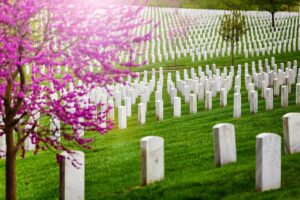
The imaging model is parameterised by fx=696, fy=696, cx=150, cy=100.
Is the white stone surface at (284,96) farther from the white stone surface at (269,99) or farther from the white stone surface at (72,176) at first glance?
the white stone surface at (72,176)

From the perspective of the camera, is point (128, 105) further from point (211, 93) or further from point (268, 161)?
point (268, 161)

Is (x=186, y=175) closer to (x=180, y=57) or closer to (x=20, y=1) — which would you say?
(x=20, y=1)

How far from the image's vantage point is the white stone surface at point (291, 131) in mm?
10125

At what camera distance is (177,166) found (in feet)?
35.8

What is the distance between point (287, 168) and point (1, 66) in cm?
417

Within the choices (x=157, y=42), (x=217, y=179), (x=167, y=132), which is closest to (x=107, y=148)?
(x=167, y=132)

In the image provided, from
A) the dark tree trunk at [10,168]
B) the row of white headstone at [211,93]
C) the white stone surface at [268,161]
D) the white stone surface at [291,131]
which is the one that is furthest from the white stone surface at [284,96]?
the dark tree trunk at [10,168]

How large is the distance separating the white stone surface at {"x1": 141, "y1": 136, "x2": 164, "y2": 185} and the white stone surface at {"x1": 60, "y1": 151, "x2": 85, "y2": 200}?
0.82 metres

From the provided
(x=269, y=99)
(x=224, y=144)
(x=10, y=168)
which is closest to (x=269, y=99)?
(x=269, y=99)

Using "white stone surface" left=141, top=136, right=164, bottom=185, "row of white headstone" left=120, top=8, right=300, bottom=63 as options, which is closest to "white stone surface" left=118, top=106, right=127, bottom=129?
"white stone surface" left=141, top=136, right=164, bottom=185

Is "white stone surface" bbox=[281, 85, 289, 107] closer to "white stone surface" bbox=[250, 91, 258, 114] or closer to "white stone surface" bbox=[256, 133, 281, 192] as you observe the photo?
"white stone surface" bbox=[250, 91, 258, 114]

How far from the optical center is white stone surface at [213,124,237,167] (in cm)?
961

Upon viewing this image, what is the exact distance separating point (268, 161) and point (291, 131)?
160cm

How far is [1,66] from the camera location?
8.77 meters
